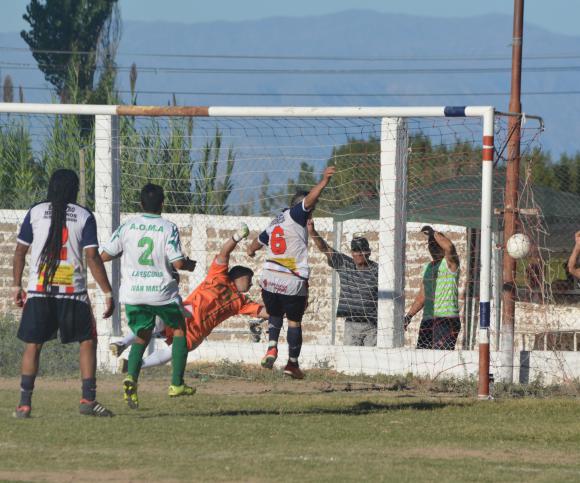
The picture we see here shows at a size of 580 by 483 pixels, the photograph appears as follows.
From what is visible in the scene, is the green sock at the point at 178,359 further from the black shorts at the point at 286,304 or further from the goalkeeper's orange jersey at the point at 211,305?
the black shorts at the point at 286,304

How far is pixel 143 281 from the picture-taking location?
10.6m

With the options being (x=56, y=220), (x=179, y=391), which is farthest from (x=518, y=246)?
(x=56, y=220)

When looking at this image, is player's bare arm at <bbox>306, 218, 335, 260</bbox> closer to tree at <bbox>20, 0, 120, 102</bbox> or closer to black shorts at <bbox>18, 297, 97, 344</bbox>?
black shorts at <bbox>18, 297, 97, 344</bbox>

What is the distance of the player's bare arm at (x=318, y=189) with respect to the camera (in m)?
11.6

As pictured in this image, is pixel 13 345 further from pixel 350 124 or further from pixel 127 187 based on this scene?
pixel 350 124

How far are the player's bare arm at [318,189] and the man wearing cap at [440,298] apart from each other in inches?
86.7

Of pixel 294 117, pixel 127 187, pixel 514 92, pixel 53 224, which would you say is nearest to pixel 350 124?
pixel 294 117

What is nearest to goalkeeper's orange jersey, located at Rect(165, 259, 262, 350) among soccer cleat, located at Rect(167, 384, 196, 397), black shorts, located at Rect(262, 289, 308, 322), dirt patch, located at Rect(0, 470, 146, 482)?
black shorts, located at Rect(262, 289, 308, 322)

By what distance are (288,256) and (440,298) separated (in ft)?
8.01

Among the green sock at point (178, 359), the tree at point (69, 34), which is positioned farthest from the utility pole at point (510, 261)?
the tree at point (69, 34)

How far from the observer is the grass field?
8.15 m

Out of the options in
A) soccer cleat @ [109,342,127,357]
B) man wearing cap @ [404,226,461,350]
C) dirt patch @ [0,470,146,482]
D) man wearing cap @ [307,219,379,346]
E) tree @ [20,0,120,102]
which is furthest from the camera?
tree @ [20,0,120,102]

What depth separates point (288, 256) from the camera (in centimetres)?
1226

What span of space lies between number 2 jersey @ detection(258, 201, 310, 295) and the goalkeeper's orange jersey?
0.38 metres
